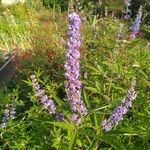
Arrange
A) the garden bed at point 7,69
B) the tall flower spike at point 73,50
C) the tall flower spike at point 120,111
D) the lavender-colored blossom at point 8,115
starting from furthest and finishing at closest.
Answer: the garden bed at point 7,69 < the lavender-colored blossom at point 8,115 < the tall flower spike at point 120,111 < the tall flower spike at point 73,50

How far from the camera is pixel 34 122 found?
14.4 feet

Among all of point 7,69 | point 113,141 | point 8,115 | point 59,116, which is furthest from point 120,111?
point 7,69

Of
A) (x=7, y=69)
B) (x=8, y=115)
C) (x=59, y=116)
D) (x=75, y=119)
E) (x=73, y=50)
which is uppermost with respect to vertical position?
(x=73, y=50)

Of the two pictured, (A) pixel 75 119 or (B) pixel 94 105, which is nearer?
(A) pixel 75 119

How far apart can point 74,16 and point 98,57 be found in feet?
11.1

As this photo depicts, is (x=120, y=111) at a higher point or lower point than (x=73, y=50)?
lower

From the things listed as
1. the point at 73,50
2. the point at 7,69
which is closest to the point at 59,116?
the point at 73,50

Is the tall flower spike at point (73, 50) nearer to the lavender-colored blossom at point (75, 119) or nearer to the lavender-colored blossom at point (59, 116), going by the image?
the lavender-colored blossom at point (75, 119)

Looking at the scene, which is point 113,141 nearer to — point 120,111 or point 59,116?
point 120,111

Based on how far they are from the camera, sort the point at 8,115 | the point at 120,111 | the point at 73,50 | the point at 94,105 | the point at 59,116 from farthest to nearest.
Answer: the point at 94,105 < the point at 8,115 < the point at 59,116 < the point at 120,111 < the point at 73,50

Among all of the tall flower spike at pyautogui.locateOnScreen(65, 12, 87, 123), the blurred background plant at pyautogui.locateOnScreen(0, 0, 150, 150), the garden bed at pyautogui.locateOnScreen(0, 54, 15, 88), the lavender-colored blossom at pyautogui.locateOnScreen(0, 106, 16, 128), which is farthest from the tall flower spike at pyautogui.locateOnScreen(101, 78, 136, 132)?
the garden bed at pyautogui.locateOnScreen(0, 54, 15, 88)

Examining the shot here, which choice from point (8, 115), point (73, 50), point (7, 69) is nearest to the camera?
point (73, 50)

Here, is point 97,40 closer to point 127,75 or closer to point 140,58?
point 140,58

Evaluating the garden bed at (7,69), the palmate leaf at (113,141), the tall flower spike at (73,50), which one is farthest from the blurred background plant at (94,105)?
the garden bed at (7,69)
